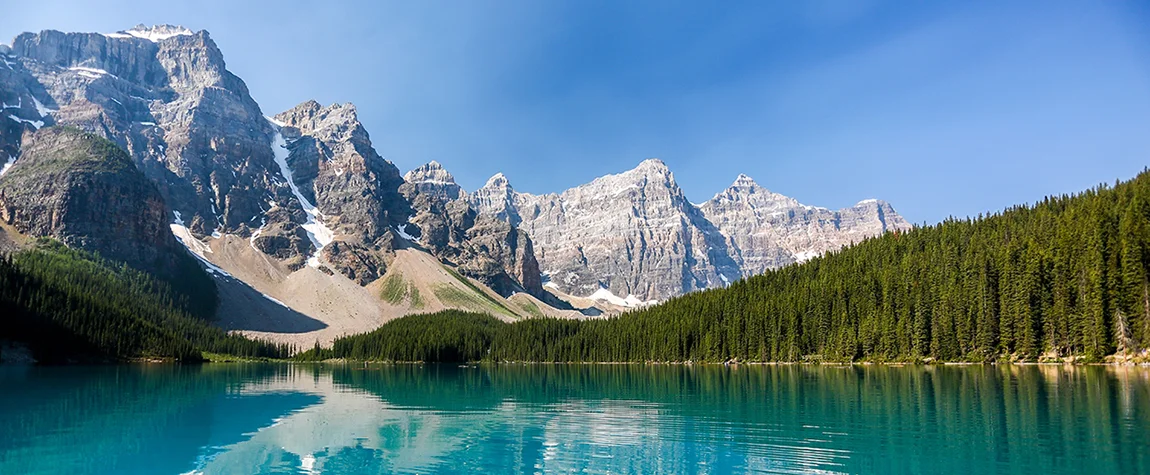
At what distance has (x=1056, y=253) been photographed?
87.1 meters

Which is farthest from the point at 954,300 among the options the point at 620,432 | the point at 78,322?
the point at 78,322

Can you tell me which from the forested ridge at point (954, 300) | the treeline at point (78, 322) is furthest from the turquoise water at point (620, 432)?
the treeline at point (78, 322)

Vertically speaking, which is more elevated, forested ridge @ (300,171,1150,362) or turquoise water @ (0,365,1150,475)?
forested ridge @ (300,171,1150,362)

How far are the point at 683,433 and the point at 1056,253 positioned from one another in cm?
8021

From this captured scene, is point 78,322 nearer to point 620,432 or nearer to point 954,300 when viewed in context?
point 620,432

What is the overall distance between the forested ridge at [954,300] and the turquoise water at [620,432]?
32123 mm

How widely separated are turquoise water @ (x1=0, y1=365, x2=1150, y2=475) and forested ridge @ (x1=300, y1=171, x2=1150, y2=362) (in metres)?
32.1

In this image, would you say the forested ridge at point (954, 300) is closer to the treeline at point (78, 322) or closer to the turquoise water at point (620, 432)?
the turquoise water at point (620, 432)

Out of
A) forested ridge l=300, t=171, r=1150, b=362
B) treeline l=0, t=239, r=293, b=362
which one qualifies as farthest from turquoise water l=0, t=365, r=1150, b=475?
treeline l=0, t=239, r=293, b=362

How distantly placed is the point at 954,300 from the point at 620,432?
82.3 metres

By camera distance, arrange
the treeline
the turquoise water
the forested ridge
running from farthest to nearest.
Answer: the treeline < the forested ridge < the turquoise water

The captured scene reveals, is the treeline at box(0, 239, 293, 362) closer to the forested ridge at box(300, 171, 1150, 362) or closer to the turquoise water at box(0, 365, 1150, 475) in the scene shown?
the turquoise water at box(0, 365, 1150, 475)

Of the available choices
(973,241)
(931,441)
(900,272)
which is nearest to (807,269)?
(900,272)

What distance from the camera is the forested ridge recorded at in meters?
78.3
